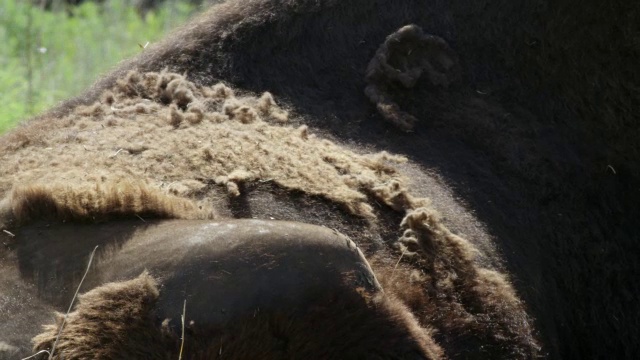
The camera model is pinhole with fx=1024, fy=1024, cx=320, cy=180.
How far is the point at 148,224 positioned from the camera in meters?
2.75

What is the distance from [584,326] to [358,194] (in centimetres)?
105

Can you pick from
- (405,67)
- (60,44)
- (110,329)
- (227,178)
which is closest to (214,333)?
(110,329)

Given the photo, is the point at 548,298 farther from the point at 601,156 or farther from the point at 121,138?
the point at 121,138

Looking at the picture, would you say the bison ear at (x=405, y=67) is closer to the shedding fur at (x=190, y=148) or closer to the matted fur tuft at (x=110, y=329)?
the shedding fur at (x=190, y=148)

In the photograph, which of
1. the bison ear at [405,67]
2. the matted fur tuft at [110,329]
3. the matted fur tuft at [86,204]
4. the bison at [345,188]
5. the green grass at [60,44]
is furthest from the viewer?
the green grass at [60,44]

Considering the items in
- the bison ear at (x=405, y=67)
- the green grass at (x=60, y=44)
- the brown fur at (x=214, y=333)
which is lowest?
the green grass at (x=60, y=44)

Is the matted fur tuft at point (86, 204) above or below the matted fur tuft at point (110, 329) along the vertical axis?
above

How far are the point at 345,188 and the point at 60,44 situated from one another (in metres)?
→ 7.52

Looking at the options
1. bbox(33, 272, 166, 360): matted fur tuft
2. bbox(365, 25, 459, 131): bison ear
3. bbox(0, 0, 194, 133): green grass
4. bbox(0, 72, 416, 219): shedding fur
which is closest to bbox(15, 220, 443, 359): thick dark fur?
bbox(33, 272, 166, 360): matted fur tuft

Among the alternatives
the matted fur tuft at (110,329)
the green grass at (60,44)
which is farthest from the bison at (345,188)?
the green grass at (60,44)

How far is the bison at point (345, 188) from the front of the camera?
2.57 m

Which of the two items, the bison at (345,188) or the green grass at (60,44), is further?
the green grass at (60,44)

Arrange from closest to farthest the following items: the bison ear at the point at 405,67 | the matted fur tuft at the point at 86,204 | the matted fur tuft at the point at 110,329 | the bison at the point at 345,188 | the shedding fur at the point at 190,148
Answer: the matted fur tuft at the point at 110,329, the bison at the point at 345,188, the matted fur tuft at the point at 86,204, the shedding fur at the point at 190,148, the bison ear at the point at 405,67

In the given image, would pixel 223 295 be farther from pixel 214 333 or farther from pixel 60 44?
pixel 60 44
